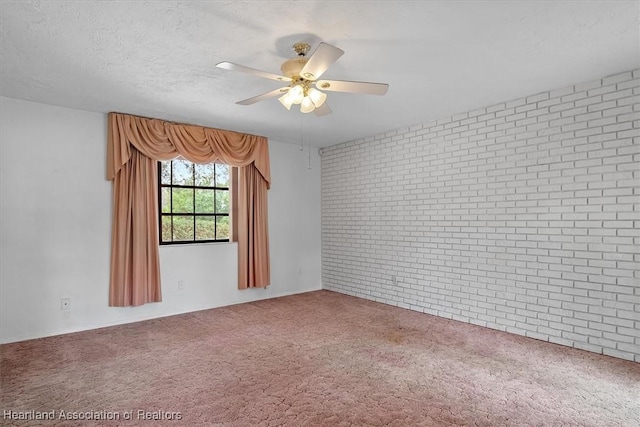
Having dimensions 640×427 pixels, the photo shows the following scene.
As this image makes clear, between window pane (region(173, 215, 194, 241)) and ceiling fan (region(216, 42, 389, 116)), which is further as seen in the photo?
window pane (region(173, 215, 194, 241))

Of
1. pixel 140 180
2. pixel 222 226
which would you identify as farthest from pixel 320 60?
pixel 222 226

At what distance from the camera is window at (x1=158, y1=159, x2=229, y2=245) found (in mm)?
4574

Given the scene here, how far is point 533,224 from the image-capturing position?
3568 millimetres

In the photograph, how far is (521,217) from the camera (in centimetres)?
366

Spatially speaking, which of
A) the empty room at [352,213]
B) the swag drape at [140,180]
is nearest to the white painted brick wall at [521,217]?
the empty room at [352,213]

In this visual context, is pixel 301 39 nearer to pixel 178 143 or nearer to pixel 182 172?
pixel 178 143

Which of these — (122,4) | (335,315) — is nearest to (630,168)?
(335,315)

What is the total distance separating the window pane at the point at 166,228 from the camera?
14.9 feet

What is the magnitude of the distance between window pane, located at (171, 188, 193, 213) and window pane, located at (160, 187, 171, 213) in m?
0.06

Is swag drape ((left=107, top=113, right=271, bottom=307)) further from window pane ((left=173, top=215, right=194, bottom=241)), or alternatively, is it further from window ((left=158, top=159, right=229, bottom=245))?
window pane ((left=173, top=215, right=194, bottom=241))

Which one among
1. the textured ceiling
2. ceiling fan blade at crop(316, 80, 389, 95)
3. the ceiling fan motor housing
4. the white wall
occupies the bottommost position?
the white wall

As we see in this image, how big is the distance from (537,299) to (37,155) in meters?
5.46

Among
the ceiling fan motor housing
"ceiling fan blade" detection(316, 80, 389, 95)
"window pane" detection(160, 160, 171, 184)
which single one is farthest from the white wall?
"ceiling fan blade" detection(316, 80, 389, 95)

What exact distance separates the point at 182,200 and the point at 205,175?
1.63ft
